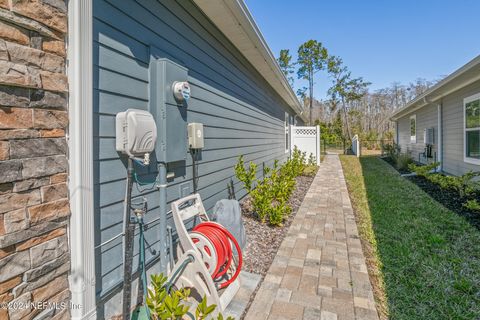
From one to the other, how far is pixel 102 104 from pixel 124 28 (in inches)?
25.4

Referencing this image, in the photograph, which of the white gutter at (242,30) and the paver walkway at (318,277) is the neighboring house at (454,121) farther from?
the paver walkway at (318,277)

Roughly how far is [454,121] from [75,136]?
9.31 m

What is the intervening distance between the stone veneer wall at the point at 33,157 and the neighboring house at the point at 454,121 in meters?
6.30

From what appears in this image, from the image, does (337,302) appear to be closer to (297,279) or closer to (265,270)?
(297,279)

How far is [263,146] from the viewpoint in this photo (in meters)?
6.93

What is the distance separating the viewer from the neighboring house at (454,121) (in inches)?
240

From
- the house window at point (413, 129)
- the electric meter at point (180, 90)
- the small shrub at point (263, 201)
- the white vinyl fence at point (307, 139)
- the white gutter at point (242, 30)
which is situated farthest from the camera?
the house window at point (413, 129)

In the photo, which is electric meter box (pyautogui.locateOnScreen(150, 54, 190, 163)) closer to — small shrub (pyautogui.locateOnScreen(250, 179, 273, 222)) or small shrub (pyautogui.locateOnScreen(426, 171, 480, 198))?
small shrub (pyautogui.locateOnScreen(250, 179, 273, 222))

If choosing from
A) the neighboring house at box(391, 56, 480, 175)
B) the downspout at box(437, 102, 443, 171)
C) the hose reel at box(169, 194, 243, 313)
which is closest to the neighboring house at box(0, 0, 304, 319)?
the hose reel at box(169, 194, 243, 313)

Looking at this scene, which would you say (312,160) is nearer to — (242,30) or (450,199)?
(450,199)

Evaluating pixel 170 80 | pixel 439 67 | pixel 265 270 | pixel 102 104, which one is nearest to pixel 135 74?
pixel 170 80

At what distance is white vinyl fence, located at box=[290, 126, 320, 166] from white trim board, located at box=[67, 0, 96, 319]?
36.3 feet

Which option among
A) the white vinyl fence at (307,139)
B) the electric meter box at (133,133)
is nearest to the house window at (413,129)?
the white vinyl fence at (307,139)

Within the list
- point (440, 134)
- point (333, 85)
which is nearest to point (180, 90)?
point (440, 134)
